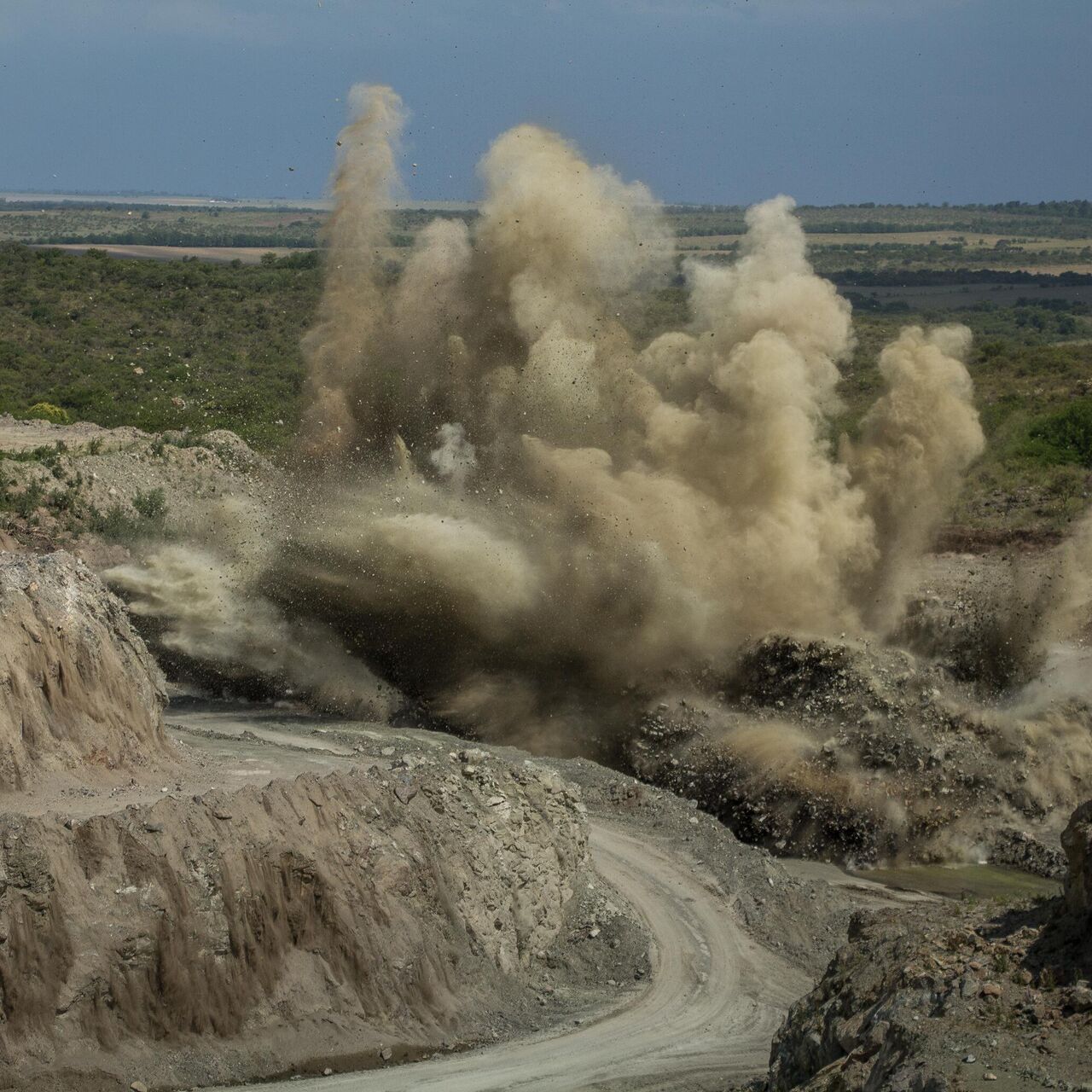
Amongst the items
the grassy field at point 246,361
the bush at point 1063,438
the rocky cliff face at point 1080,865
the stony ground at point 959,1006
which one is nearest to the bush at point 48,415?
the grassy field at point 246,361

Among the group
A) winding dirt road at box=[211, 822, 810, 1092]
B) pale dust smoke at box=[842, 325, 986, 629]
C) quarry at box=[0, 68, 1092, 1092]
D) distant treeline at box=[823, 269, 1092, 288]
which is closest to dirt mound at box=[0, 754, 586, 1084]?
quarry at box=[0, 68, 1092, 1092]

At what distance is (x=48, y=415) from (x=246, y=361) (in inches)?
539

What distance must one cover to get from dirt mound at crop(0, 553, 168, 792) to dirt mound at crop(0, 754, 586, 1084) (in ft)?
11.5

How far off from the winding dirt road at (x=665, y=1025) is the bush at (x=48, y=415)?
45725 millimetres

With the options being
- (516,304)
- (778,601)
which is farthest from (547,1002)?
(516,304)

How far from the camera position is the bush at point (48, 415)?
69.5 meters

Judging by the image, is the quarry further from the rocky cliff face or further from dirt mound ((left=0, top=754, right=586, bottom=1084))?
the rocky cliff face

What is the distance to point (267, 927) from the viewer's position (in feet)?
76.3

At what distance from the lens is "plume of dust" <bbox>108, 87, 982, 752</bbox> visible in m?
36.2

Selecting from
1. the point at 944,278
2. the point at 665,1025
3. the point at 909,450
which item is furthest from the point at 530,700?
the point at 944,278

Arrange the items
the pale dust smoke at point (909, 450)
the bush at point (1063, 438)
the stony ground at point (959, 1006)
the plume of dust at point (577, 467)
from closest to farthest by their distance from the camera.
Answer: the stony ground at point (959, 1006), the plume of dust at point (577, 467), the pale dust smoke at point (909, 450), the bush at point (1063, 438)

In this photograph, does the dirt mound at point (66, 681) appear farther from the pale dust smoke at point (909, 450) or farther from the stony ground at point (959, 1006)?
the pale dust smoke at point (909, 450)

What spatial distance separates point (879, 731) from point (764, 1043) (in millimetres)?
10897

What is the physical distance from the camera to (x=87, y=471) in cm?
5509
